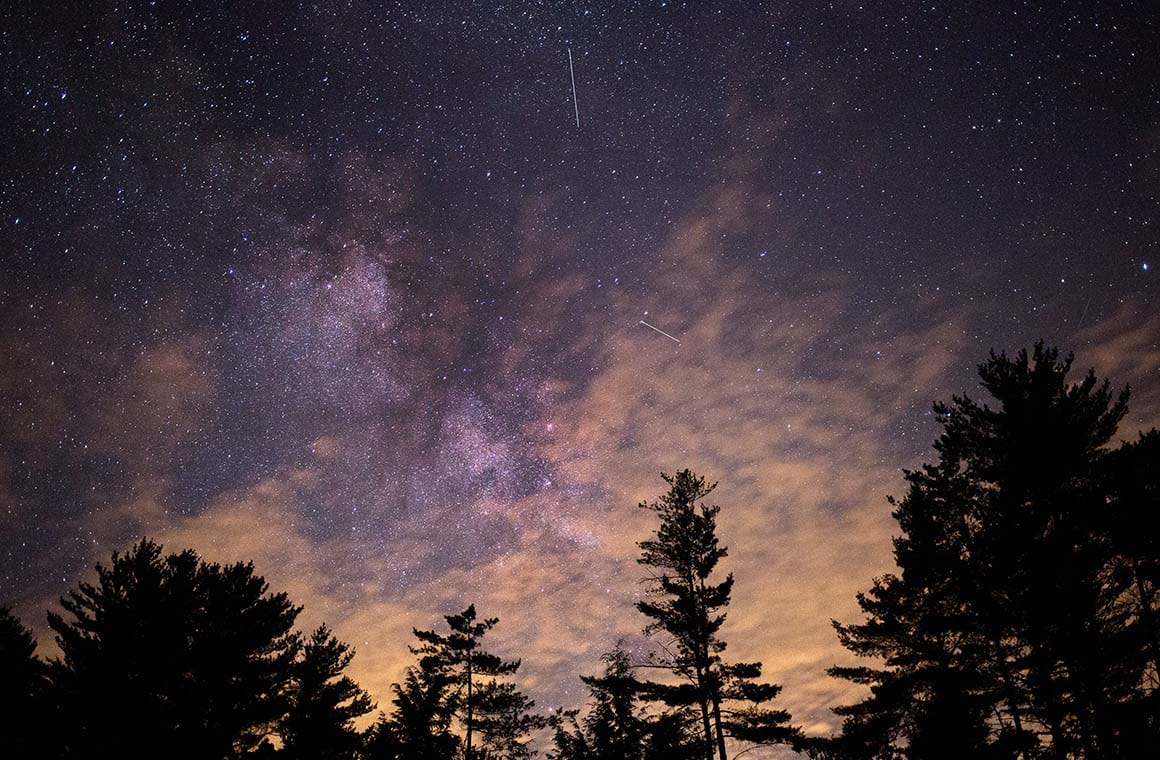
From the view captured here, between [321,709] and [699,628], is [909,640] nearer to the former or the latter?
[699,628]

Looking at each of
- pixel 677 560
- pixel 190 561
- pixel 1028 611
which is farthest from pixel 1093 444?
pixel 190 561

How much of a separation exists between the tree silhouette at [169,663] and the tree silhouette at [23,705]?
1.70ft

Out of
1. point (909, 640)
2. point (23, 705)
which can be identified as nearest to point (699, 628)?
point (909, 640)

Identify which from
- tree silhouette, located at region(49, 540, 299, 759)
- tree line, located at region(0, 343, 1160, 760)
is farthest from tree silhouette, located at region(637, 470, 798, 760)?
tree silhouette, located at region(49, 540, 299, 759)

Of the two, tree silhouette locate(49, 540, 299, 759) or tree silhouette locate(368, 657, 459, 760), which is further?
tree silhouette locate(368, 657, 459, 760)

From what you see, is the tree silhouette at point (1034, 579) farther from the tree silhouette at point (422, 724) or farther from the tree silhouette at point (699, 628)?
the tree silhouette at point (422, 724)

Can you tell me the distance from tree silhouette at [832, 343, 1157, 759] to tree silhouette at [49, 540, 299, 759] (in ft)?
69.2

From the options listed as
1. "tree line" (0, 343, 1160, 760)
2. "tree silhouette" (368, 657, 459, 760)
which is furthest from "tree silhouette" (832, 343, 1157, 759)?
"tree silhouette" (368, 657, 459, 760)

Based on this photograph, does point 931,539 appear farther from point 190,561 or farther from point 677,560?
point 190,561

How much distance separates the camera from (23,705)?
57.0ft

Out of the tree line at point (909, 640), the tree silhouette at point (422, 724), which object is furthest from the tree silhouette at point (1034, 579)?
the tree silhouette at point (422, 724)

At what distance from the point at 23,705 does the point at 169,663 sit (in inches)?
139

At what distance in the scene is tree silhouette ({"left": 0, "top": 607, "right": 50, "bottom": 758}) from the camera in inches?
641

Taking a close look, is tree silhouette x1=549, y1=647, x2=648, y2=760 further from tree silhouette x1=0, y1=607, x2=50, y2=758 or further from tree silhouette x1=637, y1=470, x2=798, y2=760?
tree silhouette x1=0, y1=607, x2=50, y2=758
